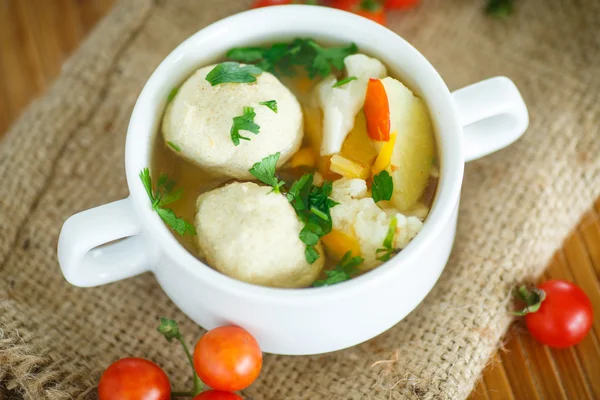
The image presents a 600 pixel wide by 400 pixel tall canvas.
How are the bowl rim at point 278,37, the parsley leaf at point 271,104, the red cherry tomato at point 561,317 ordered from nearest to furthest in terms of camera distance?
the bowl rim at point 278,37 < the parsley leaf at point 271,104 < the red cherry tomato at point 561,317

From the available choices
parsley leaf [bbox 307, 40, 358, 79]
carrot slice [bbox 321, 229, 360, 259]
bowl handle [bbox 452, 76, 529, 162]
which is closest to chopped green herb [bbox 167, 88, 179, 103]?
parsley leaf [bbox 307, 40, 358, 79]

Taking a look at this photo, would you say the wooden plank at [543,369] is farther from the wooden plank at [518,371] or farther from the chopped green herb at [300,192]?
the chopped green herb at [300,192]

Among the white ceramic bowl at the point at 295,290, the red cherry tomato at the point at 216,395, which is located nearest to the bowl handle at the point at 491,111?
the white ceramic bowl at the point at 295,290

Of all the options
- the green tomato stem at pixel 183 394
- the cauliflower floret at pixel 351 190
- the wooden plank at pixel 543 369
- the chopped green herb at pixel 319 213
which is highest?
the cauliflower floret at pixel 351 190

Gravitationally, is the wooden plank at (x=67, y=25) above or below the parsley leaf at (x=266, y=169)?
above

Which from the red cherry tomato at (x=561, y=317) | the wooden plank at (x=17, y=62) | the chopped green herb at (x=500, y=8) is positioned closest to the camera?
the red cherry tomato at (x=561, y=317)

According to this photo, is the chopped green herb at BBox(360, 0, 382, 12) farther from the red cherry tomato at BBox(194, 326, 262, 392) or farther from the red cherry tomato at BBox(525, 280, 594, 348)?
the red cherry tomato at BBox(194, 326, 262, 392)

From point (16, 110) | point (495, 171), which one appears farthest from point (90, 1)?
point (495, 171)

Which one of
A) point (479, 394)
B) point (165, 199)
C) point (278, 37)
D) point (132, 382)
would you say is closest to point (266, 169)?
point (165, 199)
